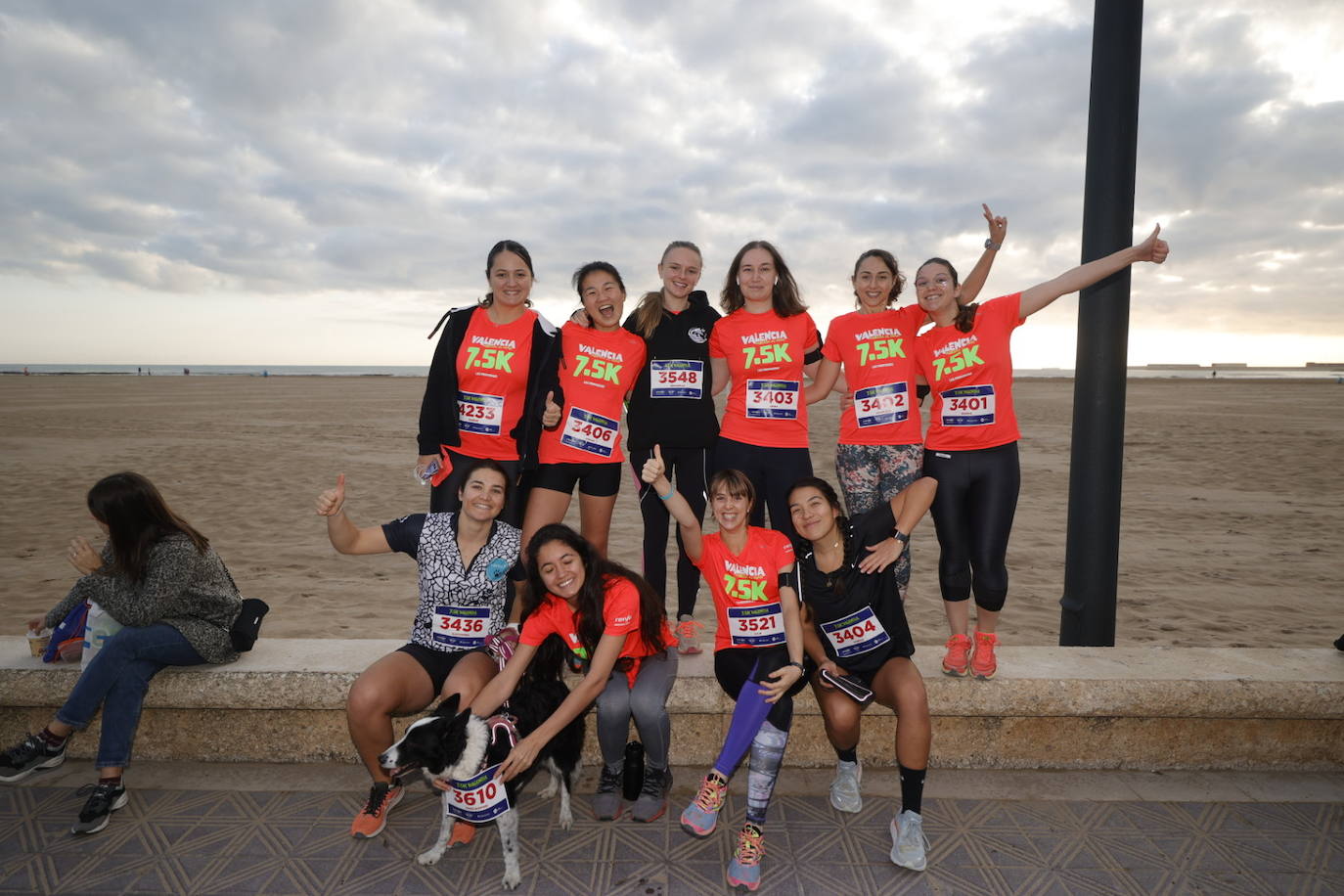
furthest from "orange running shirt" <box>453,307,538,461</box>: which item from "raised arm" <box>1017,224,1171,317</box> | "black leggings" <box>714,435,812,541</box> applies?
"raised arm" <box>1017,224,1171,317</box>

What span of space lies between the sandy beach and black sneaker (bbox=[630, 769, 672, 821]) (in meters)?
3.13

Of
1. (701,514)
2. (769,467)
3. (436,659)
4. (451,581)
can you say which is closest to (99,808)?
(436,659)

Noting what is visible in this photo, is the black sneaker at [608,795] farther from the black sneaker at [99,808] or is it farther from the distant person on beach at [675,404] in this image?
the black sneaker at [99,808]

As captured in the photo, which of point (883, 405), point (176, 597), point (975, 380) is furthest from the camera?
point (883, 405)

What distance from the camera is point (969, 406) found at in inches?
146

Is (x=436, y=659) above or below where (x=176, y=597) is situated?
below

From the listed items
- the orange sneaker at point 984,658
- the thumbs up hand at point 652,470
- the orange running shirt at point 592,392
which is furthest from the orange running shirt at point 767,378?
the orange sneaker at point 984,658

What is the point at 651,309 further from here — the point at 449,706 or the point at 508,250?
the point at 449,706

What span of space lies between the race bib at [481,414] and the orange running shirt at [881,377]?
1.87m

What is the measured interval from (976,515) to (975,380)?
694 millimetres

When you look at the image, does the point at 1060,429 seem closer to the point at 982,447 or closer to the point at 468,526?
the point at 982,447

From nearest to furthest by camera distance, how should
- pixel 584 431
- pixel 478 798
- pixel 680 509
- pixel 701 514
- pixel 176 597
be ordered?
pixel 478 798
pixel 176 597
pixel 680 509
pixel 584 431
pixel 701 514

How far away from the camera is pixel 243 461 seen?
46.4ft

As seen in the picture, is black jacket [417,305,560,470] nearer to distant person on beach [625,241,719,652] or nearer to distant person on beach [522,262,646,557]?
distant person on beach [522,262,646,557]
